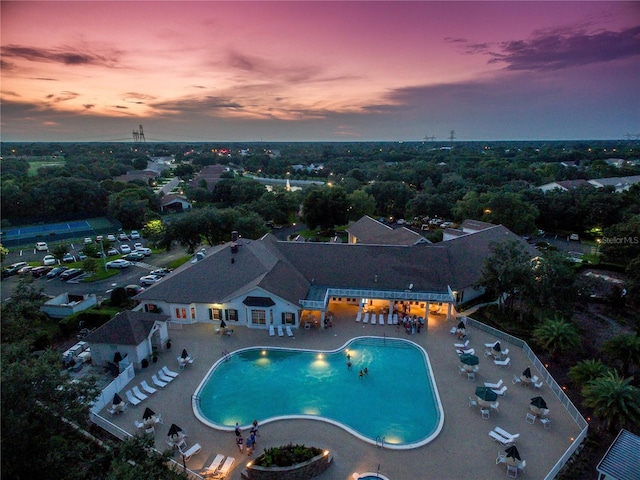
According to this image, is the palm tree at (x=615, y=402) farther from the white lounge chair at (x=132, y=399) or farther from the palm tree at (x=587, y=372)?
the white lounge chair at (x=132, y=399)

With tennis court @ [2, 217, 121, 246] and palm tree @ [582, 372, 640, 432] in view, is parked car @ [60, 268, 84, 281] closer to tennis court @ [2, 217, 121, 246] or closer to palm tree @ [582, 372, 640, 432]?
tennis court @ [2, 217, 121, 246]

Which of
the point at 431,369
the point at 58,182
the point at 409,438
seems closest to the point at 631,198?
the point at 431,369

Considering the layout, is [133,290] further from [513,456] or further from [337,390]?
[513,456]

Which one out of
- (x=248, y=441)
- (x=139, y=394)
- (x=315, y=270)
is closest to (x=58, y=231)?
(x=315, y=270)

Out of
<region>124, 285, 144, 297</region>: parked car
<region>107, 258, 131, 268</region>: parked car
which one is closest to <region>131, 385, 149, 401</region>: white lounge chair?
<region>124, 285, 144, 297</region>: parked car

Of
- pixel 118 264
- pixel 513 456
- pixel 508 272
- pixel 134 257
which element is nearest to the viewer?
pixel 513 456

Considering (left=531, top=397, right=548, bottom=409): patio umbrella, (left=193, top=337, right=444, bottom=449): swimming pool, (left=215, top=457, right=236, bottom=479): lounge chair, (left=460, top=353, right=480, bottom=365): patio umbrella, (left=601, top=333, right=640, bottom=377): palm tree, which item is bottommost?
(left=193, top=337, right=444, bottom=449): swimming pool
